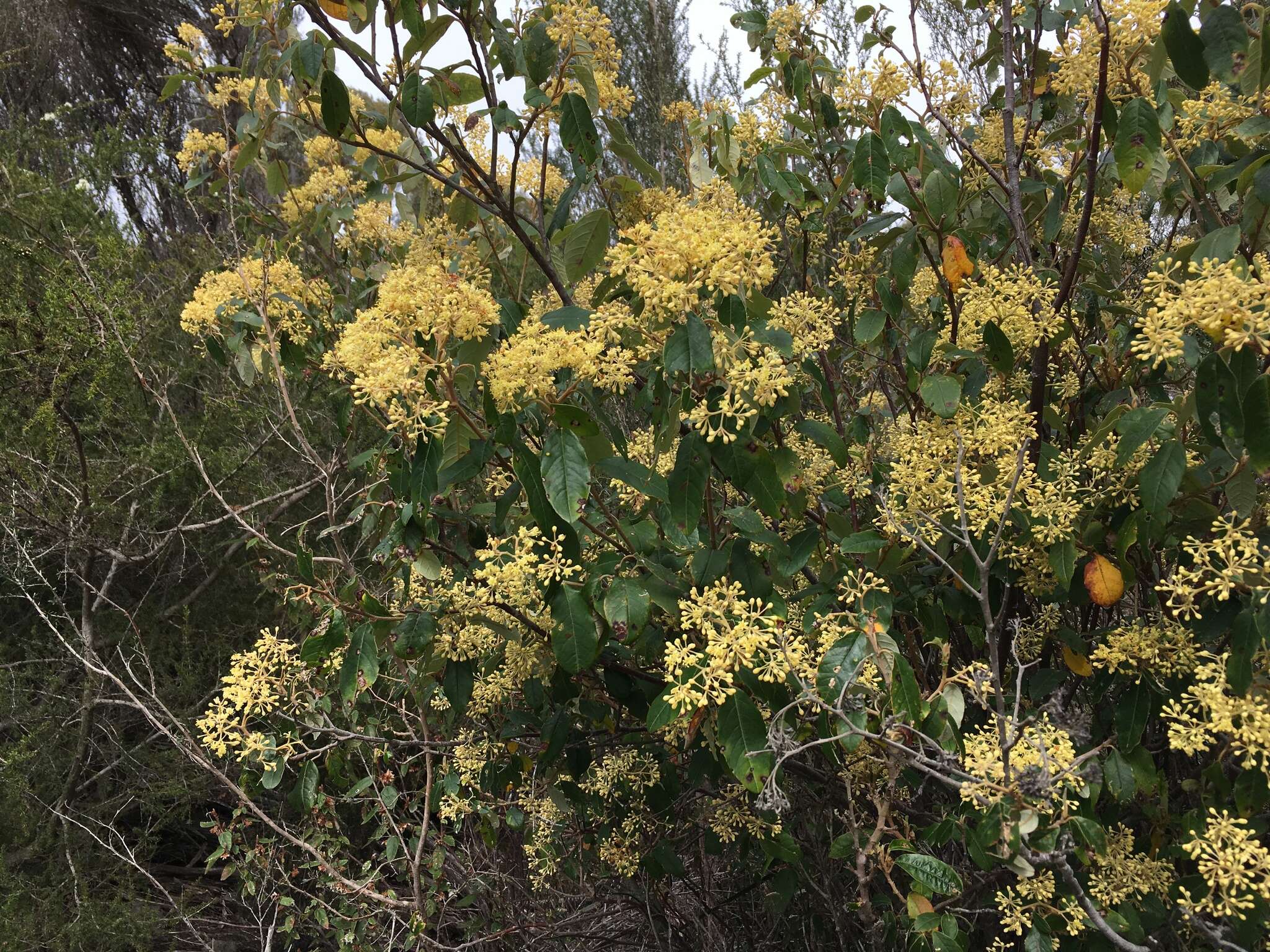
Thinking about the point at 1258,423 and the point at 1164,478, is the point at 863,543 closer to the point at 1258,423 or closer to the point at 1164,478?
the point at 1164,478

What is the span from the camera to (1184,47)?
1.32 meters

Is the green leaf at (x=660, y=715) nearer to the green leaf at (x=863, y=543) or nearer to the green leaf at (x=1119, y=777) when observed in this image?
the green leaf at (x=863, y=543)

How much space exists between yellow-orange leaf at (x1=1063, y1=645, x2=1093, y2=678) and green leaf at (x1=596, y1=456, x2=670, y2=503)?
957mm

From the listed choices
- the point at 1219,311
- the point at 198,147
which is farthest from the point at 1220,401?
the point at 198,147

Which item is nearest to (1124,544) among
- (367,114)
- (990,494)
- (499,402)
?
(990,494)

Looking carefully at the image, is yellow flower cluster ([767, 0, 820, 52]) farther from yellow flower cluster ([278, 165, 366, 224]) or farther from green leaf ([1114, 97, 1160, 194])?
yellow flower cluster ([278, 165, 366, 224])

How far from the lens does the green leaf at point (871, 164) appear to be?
168cm

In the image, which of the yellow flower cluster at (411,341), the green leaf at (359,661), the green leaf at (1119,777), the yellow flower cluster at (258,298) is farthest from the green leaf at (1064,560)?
the yellow flower cluster at (258,298)

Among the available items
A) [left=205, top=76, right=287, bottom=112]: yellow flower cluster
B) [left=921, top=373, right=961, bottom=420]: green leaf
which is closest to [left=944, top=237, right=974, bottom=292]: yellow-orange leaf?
[left=921, top=373, right=961, bottom=420]: green leaf

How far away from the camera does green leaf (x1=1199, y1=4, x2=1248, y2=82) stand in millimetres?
1364

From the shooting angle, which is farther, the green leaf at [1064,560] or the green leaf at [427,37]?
the green leaf at [427,37]

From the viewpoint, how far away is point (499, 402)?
4.69 ft

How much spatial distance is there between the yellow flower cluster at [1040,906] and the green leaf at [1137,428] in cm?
74

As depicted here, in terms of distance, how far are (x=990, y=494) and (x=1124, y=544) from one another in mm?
304
